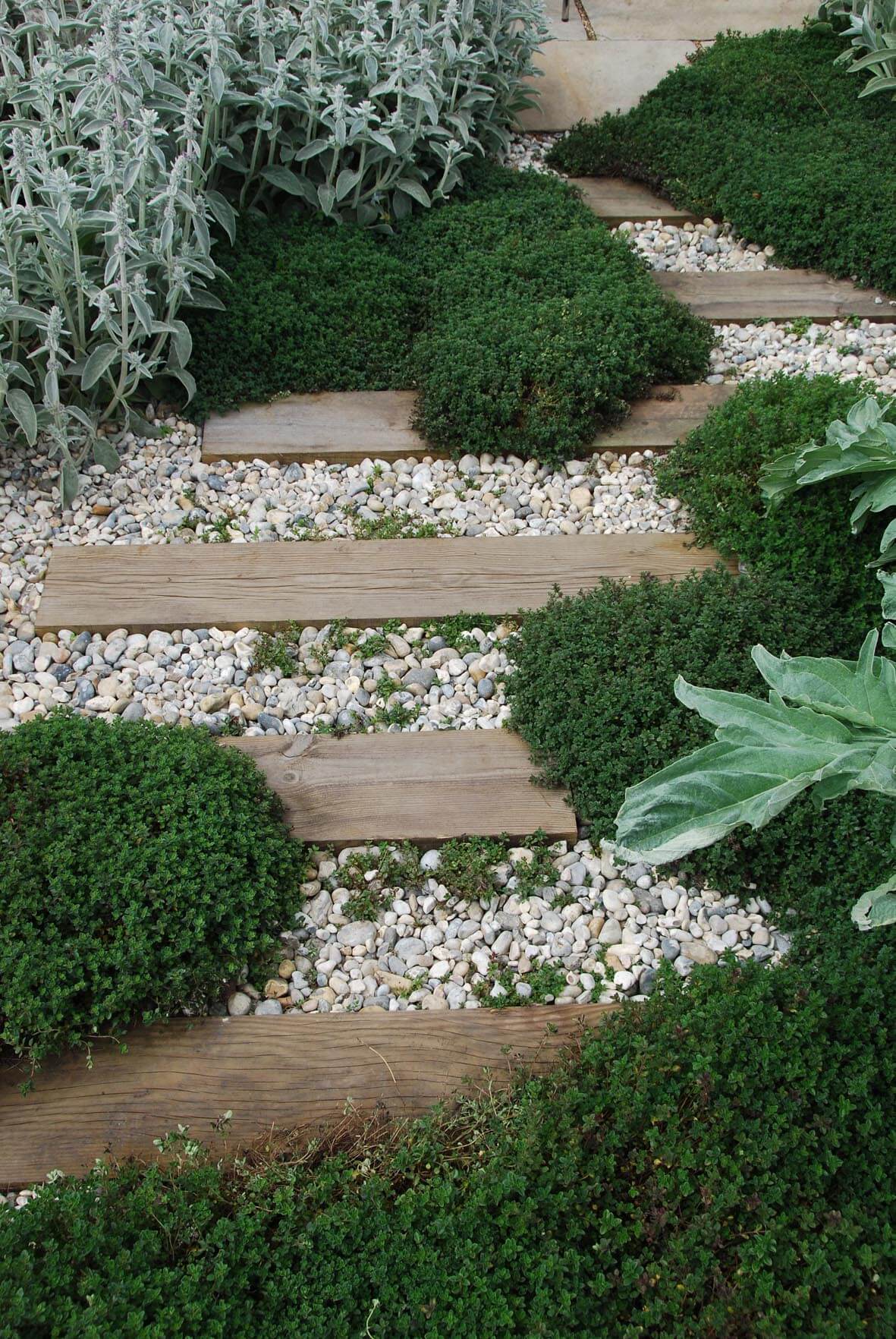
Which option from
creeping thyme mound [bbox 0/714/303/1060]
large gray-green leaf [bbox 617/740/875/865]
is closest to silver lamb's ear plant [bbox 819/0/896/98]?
large gray-green leaf [bbox 617/740/875/865]

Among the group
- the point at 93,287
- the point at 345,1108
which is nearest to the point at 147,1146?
the point at 345,1108

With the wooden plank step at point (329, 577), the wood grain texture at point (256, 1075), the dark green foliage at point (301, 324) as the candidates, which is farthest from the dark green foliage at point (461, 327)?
the wood grain texture at point (256, 1075)

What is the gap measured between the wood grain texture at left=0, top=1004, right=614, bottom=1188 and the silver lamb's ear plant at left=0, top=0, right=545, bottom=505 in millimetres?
1952

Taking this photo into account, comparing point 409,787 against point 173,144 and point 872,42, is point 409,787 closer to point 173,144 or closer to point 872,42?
point 173,144

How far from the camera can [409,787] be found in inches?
114

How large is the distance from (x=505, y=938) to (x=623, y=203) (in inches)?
151

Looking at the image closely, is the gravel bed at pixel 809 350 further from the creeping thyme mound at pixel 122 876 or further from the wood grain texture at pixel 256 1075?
the wood grain texture at pixel 256 1075

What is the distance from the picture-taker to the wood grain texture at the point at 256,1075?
2.27 metres

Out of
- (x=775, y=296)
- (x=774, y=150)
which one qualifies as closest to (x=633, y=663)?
(x=775, y=296)

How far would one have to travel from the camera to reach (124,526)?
11.9 feet

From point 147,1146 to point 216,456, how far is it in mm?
2351

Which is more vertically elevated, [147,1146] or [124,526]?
[124,526]

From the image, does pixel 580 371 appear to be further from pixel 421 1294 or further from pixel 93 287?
pixel 421 1294

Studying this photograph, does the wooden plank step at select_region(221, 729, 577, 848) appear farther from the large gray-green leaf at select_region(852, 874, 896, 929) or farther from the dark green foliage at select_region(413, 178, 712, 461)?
the dark green foliage at select_region(413, 178, 712, 461)
